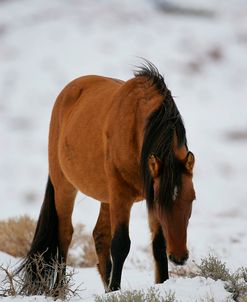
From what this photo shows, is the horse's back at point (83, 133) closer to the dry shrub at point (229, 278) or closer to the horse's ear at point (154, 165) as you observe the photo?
the horse's ear at point (154, 165)

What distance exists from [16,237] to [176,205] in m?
4.93

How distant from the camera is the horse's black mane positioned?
3.83 m

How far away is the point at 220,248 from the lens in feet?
29.7

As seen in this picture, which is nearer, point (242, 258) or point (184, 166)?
point (184, 166)

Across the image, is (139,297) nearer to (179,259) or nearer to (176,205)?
(179,259)

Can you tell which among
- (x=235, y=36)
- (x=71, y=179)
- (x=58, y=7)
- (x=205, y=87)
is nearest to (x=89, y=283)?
(x=71, y=179)

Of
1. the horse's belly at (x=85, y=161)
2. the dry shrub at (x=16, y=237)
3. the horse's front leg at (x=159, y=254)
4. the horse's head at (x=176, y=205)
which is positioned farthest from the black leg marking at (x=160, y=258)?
the dry shrub at (x=16, y=237)

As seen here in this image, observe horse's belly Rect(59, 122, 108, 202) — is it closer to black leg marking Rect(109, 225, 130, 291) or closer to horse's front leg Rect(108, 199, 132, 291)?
horse's front leg Rect(108, 199, 132, 291)

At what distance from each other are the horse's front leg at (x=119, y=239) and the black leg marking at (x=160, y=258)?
30cm

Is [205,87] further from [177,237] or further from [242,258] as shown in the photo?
[177,237]

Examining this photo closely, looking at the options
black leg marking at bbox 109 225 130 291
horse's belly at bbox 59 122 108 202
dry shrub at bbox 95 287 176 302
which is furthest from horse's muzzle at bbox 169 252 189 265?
horse's belly at bbox 59 122 108 202

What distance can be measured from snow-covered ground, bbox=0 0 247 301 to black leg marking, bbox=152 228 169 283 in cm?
142

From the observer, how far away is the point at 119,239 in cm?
455

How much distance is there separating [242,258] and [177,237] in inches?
158
